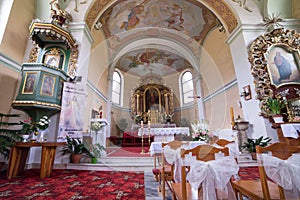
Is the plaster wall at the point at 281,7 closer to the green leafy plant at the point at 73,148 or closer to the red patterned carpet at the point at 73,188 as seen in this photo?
the red patterned carpet at the point at 73,188

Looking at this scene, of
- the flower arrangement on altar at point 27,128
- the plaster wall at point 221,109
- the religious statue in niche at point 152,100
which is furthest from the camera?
the religious statue in niche at point 152,100

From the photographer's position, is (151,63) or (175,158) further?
(151,63)

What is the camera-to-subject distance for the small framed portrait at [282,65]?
4164 millimetres

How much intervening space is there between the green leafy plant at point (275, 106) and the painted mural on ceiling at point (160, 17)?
435 cm

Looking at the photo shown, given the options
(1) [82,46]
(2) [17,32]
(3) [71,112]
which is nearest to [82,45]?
(1) [82,46]

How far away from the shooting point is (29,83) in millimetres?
3307

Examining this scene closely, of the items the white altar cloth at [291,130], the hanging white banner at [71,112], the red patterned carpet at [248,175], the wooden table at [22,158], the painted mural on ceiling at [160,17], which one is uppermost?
the painted mural on ceiling at [160,17]

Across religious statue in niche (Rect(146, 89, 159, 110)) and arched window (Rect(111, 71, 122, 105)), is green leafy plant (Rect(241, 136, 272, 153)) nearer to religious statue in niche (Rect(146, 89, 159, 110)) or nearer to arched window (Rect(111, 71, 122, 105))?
religious statue in niche (Rect(146, 89, 159, 110))

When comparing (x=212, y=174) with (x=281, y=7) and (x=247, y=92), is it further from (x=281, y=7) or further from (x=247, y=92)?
(x=281, y=7)

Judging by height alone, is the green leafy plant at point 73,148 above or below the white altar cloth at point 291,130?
below

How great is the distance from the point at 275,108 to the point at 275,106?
0.05m

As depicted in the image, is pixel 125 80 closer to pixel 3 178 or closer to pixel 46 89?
pixel 46 89

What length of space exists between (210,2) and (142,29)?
3559mm

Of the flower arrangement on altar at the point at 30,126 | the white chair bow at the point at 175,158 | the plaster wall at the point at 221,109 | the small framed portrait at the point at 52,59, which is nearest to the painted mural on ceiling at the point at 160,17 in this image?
the small framed portrait at the point at 52,59
